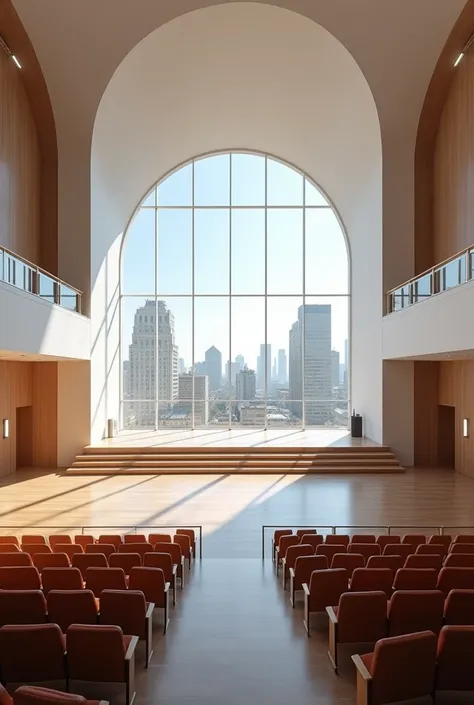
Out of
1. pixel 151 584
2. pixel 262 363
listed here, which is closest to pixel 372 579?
pixel 151 584

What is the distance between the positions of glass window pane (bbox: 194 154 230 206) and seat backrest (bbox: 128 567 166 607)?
15.8 meters

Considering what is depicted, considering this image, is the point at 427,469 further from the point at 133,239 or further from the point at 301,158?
the point at 133,239

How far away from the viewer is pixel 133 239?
19.5 metres

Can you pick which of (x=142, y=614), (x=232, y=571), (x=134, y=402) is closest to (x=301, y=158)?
(x=134, y=402)

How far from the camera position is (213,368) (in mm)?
19578

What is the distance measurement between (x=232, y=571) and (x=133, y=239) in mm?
14394

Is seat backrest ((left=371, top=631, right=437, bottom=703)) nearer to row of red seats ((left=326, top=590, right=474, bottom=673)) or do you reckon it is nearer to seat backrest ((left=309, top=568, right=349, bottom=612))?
row of red seats ((left=326, top=590, right=474, bottom=673))

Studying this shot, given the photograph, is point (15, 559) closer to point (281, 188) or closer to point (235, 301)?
point (235, 301)

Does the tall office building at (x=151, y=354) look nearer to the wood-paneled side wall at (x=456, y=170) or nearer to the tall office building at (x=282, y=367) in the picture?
the tall office building at (x=282, y=367)

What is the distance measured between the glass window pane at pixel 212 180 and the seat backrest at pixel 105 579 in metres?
15.9

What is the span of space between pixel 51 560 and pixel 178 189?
15.6 meters

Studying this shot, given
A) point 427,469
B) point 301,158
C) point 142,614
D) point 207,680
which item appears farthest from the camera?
point 301,158

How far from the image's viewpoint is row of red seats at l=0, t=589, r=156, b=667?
428 centimetres

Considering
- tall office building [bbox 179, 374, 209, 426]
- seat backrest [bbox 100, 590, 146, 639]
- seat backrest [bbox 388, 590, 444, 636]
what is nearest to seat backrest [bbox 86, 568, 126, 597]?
seat backrest [bbox 100, 590, 146, 639]
